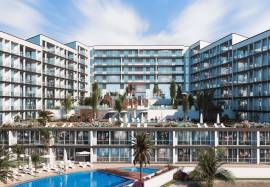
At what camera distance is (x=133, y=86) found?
101375 mm

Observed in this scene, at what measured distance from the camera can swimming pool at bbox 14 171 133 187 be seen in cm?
3778

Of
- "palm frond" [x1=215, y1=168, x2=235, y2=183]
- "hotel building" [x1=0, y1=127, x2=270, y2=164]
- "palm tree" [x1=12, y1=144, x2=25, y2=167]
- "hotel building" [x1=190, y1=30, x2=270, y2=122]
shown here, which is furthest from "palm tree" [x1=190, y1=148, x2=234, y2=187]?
"hotel building" [x1=190, y1=30, x2=270, y2=122]

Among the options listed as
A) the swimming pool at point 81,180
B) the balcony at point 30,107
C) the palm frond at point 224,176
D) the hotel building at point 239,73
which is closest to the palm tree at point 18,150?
the swimming pool at point 81,180

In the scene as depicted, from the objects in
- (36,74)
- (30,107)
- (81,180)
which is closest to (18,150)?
(81,180)

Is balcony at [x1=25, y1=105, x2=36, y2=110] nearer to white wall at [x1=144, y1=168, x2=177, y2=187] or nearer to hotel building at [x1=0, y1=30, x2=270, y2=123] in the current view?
hotel building at [x1=0, y1=30, x2=270, y2=123]

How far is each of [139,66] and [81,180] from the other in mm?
65776

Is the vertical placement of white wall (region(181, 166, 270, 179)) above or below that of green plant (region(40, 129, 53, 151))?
below

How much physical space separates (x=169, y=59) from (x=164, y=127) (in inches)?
2183

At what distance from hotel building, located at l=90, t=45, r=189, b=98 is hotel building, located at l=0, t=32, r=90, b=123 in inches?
345

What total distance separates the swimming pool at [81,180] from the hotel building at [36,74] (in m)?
26.8

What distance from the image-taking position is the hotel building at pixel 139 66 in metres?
101

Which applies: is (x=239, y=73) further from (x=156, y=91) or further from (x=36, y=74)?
(x=36, y=74)

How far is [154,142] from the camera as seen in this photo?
159ft

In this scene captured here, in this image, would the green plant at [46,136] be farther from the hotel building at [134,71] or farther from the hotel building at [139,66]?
the hotel building at [139,66]
